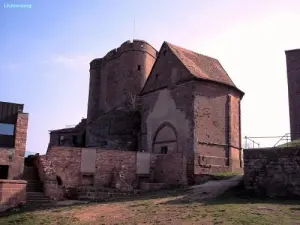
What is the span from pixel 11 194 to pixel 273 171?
13.1 m

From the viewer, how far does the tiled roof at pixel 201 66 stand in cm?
2957

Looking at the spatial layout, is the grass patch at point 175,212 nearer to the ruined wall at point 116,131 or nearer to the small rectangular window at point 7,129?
the small rectangular window at point 7,129

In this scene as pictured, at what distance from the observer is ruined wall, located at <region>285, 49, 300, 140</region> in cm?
2783

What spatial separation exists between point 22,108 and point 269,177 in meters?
15.4

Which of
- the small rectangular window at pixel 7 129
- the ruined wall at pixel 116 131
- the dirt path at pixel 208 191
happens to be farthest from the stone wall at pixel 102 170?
the ruined wall at pixel 116 131

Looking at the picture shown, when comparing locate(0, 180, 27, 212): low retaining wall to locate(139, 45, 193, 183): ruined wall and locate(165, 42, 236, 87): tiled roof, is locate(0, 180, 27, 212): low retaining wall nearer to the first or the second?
locate(139, 45, 193, 183): ruined wall

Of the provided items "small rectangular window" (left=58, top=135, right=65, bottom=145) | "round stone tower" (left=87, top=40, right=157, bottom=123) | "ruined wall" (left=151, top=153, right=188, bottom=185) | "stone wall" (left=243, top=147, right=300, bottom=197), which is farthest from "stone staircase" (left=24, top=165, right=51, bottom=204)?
"small rectangular window" (left=58, top=135, right=65, bottom=145)

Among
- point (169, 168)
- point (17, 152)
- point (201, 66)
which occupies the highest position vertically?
point (201, 66)

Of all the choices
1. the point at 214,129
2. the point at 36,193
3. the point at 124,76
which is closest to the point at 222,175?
the point at 214,129

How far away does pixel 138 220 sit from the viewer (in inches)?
575

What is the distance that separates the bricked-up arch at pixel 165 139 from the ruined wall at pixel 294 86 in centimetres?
852

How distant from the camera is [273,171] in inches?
760

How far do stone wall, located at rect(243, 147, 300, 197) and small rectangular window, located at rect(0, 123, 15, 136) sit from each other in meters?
13.9

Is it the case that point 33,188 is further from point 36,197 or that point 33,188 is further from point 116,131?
point 116,131
